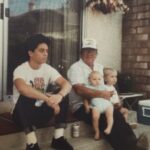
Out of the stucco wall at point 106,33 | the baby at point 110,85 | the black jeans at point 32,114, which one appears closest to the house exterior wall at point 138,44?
the stucco wall at point 106,33

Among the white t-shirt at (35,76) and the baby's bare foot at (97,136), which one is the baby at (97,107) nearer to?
the baby's bare foot at (97,136)

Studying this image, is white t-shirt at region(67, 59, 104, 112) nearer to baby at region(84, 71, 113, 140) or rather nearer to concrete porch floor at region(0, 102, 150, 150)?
baby at region(84, 71, 113, 140)

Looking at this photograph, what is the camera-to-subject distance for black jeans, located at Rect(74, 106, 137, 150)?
3506mm

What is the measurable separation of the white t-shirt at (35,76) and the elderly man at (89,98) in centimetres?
39

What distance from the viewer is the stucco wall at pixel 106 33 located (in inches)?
204

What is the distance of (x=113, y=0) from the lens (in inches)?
200

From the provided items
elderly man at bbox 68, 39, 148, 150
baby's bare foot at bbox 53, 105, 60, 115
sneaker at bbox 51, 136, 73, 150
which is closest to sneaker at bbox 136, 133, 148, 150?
elderly man at bbox 68, 39, 148, 150

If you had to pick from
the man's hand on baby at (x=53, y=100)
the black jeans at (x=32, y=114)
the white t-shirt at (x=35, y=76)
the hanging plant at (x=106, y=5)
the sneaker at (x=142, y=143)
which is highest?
the hanging plant at (x=106, y=5)

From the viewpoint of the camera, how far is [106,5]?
201 inches

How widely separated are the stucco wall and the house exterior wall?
123mm

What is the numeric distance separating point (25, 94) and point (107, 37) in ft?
8.94

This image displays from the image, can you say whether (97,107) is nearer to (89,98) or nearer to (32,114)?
(89,98)

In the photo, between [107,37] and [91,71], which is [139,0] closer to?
[107,37]

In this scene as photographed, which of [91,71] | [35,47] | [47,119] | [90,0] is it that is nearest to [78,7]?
[90,0]
